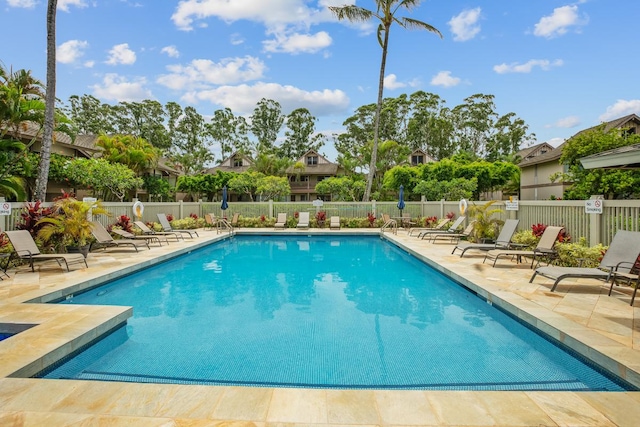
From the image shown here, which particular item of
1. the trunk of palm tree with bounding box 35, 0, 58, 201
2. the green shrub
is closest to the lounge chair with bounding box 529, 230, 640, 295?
the green shrub

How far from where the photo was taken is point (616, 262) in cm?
574

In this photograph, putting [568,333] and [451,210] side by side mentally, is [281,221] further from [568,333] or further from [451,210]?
[568,333]

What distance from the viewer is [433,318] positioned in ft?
18.4

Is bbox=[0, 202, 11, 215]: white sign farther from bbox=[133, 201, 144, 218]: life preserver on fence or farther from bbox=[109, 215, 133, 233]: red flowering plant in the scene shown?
bbox=[133, 201, 144, 218]: life preserver on fence

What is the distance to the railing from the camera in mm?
7309

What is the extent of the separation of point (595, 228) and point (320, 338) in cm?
654

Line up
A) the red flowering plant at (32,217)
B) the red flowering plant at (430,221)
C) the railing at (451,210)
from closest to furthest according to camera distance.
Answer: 1. the railing at (451,210)
2. the red flowering plant at (32,217)
3. the red flowering plant at (430,221)

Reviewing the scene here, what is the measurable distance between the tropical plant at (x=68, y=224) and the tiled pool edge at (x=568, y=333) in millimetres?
9187

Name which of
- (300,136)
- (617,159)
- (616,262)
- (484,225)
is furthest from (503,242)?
(300,136)

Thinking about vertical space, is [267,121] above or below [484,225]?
above

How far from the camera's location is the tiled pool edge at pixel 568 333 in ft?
10.8

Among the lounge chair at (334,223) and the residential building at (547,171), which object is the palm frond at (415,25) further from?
the residential building at (547,171)

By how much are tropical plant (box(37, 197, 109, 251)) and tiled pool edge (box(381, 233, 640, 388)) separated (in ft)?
30.1

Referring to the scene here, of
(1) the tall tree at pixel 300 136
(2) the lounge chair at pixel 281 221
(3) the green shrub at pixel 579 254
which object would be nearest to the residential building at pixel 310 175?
(1) the tall tree at pixel 300 136
